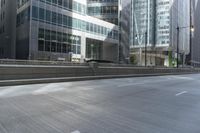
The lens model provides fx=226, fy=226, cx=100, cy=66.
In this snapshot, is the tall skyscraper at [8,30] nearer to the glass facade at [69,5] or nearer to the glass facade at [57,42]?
the glass facade at [57,42]

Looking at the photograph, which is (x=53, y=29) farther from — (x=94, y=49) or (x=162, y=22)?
(x=162, y=22)

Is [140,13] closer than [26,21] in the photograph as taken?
No

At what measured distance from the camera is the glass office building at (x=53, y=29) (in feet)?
152

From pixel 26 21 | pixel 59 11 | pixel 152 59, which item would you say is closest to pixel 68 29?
pixel 59 11

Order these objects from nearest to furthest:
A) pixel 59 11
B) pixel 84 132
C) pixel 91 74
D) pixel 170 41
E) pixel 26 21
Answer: pixel 84 132
pixel 91 74
pixel 26 21
pixel 59 11
pixel 170 41

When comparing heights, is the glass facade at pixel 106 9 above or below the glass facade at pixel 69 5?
above

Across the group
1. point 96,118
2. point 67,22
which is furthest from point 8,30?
point 96,118

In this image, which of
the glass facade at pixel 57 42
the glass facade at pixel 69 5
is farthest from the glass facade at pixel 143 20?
the glass facade at pixel 57 42

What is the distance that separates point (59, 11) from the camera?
171 feet

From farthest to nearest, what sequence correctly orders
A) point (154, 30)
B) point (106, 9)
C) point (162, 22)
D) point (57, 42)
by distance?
1. point (154, 30)
2. point (162, 22)
3. point (106, 9)
4. point (57, 42)

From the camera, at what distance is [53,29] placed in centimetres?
5047

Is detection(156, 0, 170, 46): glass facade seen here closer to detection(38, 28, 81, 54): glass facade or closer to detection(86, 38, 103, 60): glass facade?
detection(86, 38, 103, 60): glass facade

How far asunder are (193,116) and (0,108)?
266 inches

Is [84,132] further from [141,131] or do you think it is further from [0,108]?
[0,108]
